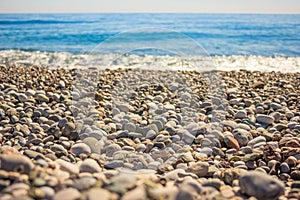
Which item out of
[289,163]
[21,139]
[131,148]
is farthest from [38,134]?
[289,163]

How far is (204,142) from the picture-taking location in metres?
3.37

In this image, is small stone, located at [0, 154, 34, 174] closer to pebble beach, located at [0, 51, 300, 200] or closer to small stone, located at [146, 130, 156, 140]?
pebble beach, located at [0, 51, 300, 200]

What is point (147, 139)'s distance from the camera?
3.46 meters

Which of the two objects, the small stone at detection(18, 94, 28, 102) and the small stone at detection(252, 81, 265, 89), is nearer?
the small stone at detection(18, 94, 28, 102)

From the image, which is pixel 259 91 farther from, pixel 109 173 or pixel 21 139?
pixel 109 173

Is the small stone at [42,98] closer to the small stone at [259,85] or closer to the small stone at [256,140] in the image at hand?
the small stone at [256,140]

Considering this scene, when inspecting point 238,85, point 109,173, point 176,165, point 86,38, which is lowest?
point 176,165

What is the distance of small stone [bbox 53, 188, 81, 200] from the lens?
4.68ft

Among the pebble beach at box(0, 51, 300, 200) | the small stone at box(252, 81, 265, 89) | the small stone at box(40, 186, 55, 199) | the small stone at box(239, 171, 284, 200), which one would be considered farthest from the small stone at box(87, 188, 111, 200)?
the small stone at box(252, 81, 265, 89)

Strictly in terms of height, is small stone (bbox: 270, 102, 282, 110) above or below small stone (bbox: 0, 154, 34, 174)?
above

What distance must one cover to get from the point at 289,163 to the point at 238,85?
3.39 m

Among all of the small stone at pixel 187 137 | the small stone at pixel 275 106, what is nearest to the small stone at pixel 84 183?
the small stone at pixel 187 137

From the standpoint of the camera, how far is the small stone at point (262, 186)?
5.85ft

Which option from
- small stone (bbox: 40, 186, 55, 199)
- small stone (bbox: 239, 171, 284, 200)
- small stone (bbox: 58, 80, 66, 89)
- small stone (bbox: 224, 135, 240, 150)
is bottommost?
small stone (bbox: 224, 135, 240, 150)
